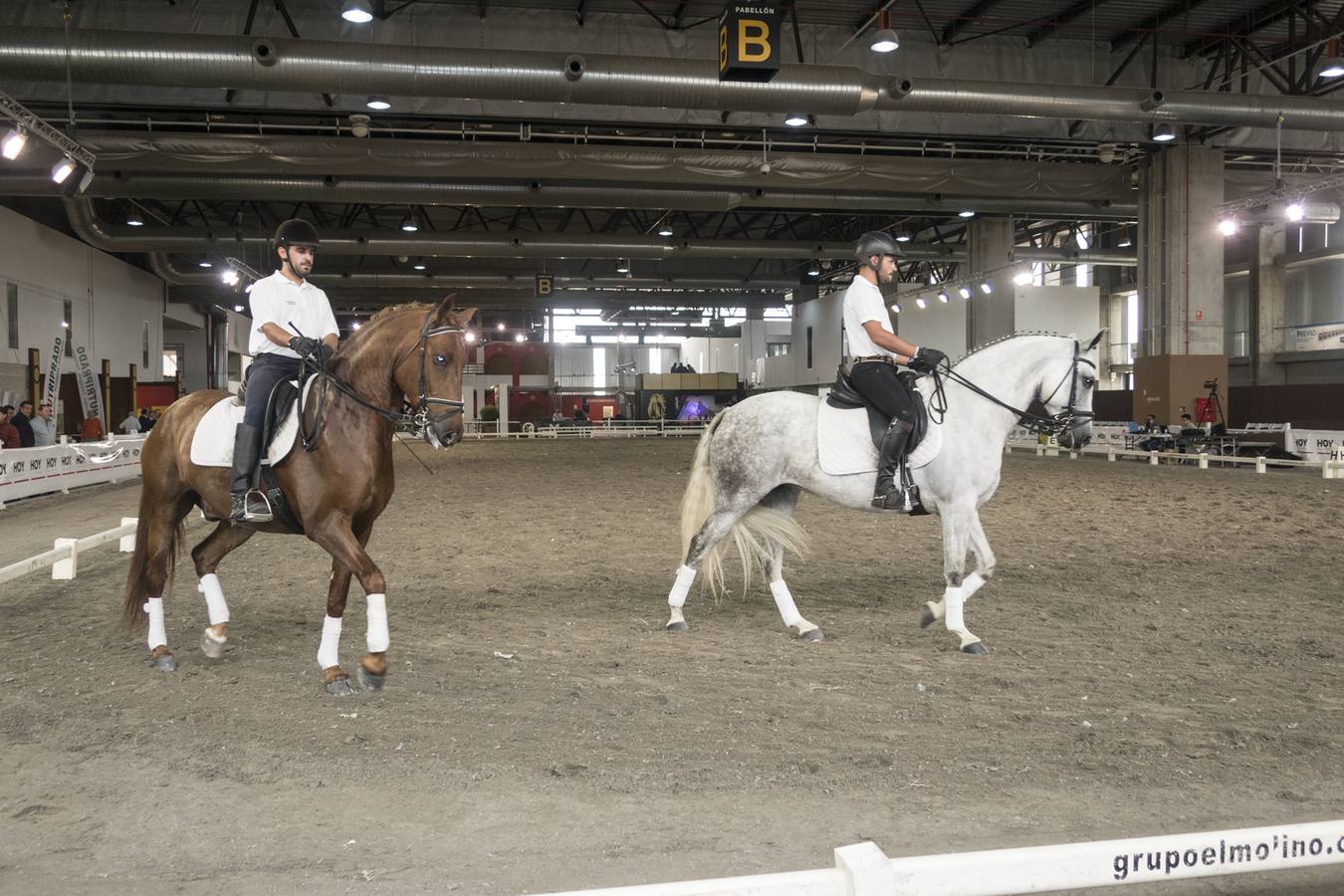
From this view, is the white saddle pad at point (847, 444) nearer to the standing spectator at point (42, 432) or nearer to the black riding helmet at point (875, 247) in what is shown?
the black riding helmet at point (875, 247)

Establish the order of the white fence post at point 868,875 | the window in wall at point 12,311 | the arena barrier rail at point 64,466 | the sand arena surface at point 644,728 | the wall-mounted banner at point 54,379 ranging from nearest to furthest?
the white fence post at point 868,875
the sand arena surface at point 644,728
the arena barrier rail at point 64,466
the window in wall at point 12,311
the wall-mounted banner at point 54,379

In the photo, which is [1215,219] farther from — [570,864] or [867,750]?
[570,864]

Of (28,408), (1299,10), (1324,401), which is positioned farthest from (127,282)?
(1324,401)

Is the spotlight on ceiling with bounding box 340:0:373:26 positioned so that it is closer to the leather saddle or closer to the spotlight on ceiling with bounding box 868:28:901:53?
the spotlight on ceiling with bounding box 868:28:901:53

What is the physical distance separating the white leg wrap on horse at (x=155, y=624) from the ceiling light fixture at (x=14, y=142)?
31.1 ft

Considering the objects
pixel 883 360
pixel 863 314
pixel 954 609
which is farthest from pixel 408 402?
pixel 954 609

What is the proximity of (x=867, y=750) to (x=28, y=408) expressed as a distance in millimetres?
18569

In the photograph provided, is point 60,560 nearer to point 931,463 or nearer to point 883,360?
point 883,360

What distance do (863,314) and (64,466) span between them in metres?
16.4

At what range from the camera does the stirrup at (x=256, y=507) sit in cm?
476

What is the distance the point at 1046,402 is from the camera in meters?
5.82

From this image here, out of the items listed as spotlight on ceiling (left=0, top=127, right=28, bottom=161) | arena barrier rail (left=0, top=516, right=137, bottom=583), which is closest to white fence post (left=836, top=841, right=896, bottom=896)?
arena barrier rail (left=0, top=516, right=137, bottom=583)

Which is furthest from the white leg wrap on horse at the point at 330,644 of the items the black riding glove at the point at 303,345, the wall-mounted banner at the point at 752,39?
the wall-mounted banner at the point at 752,39

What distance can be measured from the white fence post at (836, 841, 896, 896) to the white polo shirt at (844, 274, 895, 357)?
Answer: 405cm
